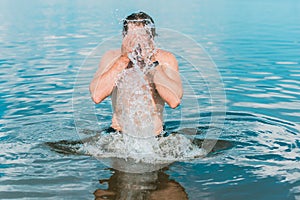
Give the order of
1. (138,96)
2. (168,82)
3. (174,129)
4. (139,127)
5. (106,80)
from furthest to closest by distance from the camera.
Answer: (174,129), (139,127), (138,96), (106,80), (168,82)

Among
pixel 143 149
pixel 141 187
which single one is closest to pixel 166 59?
pixel 143 149

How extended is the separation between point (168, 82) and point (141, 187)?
1.56 m

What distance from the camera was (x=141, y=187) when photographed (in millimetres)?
5633

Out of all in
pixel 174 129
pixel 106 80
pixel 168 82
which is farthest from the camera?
pixel 174 129

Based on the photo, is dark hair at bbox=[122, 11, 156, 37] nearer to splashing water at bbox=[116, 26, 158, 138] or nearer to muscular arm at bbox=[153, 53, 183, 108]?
splashing water at bbox=[116, 26, 158, 138]

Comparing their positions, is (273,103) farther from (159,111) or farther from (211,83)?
(159,111)

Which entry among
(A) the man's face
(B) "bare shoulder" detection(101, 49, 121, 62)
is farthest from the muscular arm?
(B) "bare shoulder" detection(101, 49, 121, 62)

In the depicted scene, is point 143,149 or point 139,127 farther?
point 139,127

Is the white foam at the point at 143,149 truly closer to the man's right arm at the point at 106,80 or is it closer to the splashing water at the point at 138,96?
the splashing water at the point at 138,96

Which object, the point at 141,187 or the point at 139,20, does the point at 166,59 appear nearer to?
the point at 139,20

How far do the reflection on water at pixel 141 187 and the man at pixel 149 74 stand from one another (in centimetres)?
103

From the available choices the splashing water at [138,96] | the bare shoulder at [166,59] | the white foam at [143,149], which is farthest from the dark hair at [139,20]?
the white foam at [143,149]

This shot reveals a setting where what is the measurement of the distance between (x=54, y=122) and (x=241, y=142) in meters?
3.49

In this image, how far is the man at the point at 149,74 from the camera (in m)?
6.42
